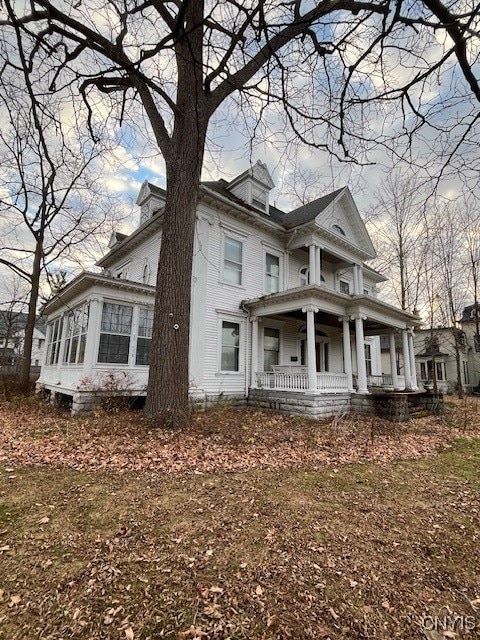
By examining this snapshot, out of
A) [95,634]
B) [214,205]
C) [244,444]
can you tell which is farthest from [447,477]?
[214,205]

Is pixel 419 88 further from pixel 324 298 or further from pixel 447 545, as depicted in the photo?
pixel 324 298

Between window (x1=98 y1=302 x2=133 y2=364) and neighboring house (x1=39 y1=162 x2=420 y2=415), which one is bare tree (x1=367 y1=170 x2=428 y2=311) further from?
window (x1=98 y1=302 x2=133 y2=364)

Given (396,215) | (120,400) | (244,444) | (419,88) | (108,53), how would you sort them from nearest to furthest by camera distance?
(419,88) < (108,53) < (244,444) < (120,400) < (396,215)

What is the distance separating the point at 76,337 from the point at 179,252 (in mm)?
6420

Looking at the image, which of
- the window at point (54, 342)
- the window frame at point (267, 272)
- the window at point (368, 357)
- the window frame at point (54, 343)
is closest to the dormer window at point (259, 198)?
the window frame at point (267, 272)

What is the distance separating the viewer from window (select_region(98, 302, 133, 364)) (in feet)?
33.9

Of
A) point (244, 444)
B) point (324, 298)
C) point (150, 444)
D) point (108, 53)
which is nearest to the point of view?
point (108, 53)

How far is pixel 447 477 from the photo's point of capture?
5.21m

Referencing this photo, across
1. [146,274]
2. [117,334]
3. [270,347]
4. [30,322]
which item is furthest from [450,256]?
[30,322]

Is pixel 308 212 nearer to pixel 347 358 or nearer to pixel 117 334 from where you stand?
pixel 347 358

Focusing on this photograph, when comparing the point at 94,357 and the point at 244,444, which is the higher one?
the point at 94,357

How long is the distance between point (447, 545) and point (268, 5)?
6687mm

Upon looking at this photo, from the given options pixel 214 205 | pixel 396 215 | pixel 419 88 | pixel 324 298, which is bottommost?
pixel 324 298

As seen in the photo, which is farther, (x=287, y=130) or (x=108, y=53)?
(x=287, y=130)
